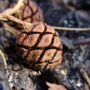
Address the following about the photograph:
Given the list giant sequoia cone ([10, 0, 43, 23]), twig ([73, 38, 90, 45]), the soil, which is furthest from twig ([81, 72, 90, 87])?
giant sequoia cone ([10, 0, 43, 23])

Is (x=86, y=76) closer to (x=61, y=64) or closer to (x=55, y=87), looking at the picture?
(x=61, y=64)

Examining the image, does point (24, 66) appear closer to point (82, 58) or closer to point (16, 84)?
point (16, 84)

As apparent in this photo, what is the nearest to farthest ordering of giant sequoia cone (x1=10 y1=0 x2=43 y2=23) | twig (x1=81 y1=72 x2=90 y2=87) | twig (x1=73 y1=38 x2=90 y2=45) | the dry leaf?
the dry leaf < twig (x1=81 y1=72 x2=90 y2=87) < giant sequoia cone (x1=10 y1=0 x2=43 y2=23) < twig (x1=73 y1=38 x2=90 y2=45)

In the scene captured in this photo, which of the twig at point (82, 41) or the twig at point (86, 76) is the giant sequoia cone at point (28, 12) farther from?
the twig at point (86, 76)

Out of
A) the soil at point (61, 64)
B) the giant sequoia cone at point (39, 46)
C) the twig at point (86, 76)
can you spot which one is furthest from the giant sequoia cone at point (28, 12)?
the twig at point (86, 76)

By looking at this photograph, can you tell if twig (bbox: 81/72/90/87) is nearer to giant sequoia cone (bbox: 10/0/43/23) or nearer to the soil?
the soil

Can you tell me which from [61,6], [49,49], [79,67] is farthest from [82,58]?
[61,6]

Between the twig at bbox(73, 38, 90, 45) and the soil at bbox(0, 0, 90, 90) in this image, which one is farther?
the twig at bbox(73, 38, 90, 45)

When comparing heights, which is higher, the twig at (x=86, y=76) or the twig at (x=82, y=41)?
the twig at (x=82, y=41)
